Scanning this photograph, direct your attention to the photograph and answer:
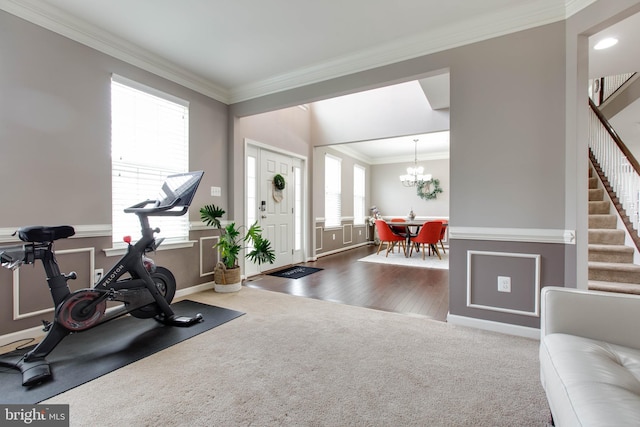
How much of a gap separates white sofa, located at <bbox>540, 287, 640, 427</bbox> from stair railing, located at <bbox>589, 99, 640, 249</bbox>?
2774 millimetres

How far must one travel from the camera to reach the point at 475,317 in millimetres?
2529

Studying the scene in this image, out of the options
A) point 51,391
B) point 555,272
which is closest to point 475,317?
point 555,272

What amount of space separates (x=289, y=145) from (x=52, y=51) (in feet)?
10.8

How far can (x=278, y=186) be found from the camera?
4.91 meters

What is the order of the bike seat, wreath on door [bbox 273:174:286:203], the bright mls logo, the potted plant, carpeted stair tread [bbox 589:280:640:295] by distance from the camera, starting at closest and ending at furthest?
the bright mls logo
the bike seat
carpeted stair tread [bbox 589:280:640:295]
the potted plant
wreath on door [bbox 273:174:286:203]

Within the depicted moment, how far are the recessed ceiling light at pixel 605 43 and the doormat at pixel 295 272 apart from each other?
14.0ft

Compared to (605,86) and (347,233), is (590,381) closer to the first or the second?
(605,86)

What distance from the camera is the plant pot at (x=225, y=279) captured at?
3.56 m

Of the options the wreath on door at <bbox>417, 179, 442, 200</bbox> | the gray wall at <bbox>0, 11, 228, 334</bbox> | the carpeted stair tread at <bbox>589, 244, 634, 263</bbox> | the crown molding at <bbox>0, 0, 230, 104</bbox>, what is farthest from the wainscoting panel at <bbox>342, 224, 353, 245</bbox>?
the gray wall at <bbox>0, 11, 228, 334</bbox>

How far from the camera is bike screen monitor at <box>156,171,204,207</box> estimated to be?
2.25 m

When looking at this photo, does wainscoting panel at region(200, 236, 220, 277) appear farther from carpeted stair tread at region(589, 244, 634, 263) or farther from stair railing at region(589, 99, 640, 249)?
stair railing at region(589, 99, 640, 249)

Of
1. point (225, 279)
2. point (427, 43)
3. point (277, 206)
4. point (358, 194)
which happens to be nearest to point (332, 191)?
point (358, 194)

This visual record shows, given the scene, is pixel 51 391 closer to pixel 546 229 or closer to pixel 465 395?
pixel 465 395

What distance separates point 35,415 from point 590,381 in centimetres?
242
